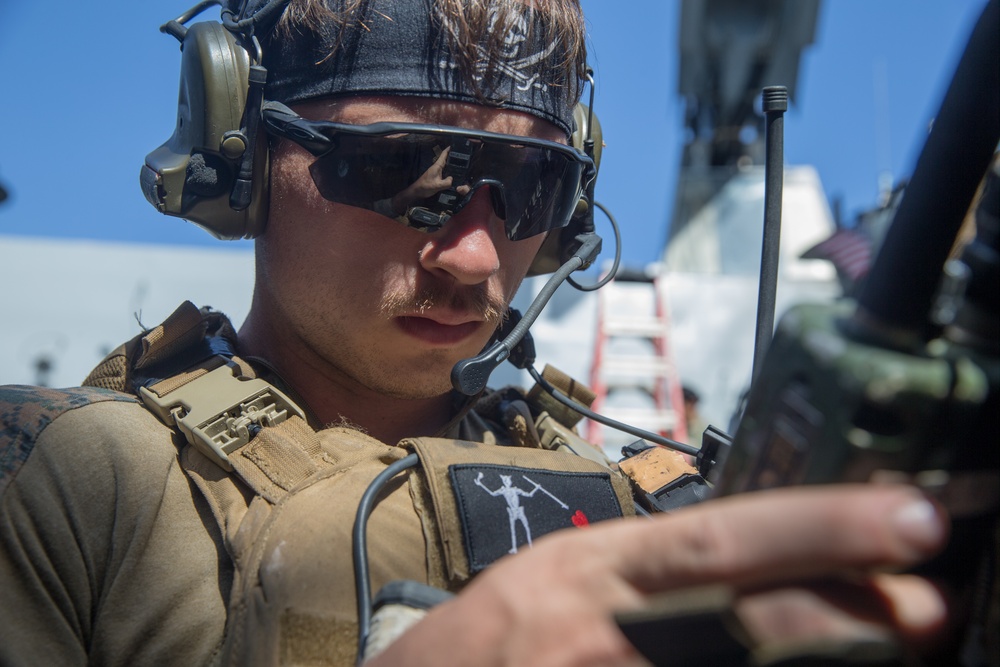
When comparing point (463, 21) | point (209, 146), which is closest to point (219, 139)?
point (209, 146)

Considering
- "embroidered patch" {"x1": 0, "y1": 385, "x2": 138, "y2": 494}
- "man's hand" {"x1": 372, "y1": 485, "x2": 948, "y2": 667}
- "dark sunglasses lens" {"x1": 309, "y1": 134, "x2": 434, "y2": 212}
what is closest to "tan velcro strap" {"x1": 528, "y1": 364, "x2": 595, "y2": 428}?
"dark sunglasses lens" {"x1": 309, "y1": 134, "x2": 434, "y2": 212}

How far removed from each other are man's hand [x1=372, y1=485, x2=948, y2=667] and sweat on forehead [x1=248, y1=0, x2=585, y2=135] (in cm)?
94

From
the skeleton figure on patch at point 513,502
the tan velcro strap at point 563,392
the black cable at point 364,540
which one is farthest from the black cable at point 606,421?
the black cable at point 364,540

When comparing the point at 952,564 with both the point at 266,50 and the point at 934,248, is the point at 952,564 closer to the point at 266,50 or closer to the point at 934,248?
the point at 934,248

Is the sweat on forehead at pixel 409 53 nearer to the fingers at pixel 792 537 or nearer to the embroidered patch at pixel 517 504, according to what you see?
the embroidered patch at pixel 517 504

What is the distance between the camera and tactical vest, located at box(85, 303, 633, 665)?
870 mm

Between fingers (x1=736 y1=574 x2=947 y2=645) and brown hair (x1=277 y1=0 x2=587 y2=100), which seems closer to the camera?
fingers (x1=736 y1=574 x2=947 y2=645)

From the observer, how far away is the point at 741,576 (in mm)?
469

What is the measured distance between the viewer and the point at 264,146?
1354mm

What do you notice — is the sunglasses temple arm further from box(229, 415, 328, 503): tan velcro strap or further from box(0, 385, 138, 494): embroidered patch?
box(0, 385, 138, 494): embroidered patch

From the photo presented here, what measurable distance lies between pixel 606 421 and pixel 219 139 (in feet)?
2.80

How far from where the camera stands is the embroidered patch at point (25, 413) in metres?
0.99

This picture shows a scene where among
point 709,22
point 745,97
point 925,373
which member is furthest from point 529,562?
point 745,97

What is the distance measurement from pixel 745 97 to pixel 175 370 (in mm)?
9776
